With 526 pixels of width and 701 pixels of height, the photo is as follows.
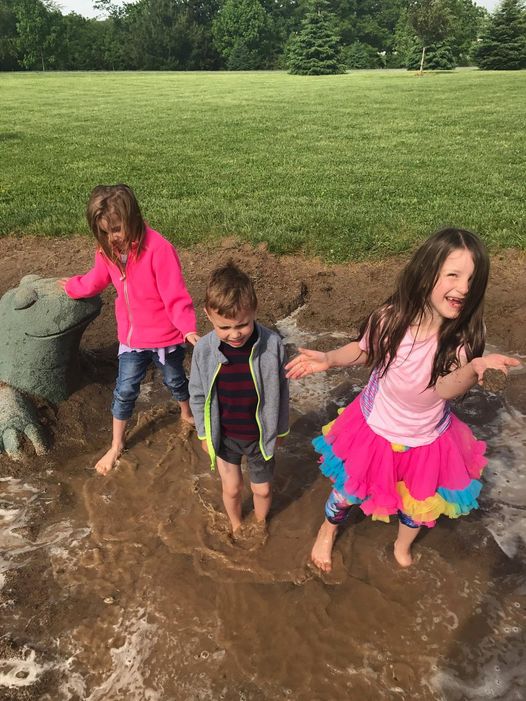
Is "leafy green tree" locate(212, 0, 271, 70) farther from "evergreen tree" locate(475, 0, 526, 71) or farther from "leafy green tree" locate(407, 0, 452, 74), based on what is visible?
"evergreen tree" locate(475, 0, 526, 71)

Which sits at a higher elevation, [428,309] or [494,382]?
[428,309]

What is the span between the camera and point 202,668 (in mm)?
2465

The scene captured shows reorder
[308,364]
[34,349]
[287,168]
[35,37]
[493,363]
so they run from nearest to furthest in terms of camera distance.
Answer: [493,363] → [308,364] → [34,349] → [287,168] → [35,37]

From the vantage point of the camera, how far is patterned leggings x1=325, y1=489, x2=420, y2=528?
2658 mm

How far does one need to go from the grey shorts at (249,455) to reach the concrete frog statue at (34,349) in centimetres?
155

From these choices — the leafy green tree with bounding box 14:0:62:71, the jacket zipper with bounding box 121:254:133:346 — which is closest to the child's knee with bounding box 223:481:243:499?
the jacket zipper with bounding box 121:254:133:346

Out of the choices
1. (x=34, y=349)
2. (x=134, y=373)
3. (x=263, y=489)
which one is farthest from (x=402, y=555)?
(x=34, y=349)

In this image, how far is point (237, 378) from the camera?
250 centimetres

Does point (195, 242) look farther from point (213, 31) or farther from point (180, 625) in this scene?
point (213, 31)

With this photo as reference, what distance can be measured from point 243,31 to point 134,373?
2760 inches

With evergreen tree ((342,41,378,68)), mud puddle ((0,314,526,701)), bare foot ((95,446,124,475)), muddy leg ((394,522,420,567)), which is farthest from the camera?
evergreen tree ((342,41,378,68))

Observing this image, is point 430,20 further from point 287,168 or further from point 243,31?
point 287,168

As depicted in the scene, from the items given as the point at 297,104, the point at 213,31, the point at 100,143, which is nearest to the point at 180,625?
the point at 100,143

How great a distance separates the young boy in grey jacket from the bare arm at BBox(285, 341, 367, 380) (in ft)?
0.45
